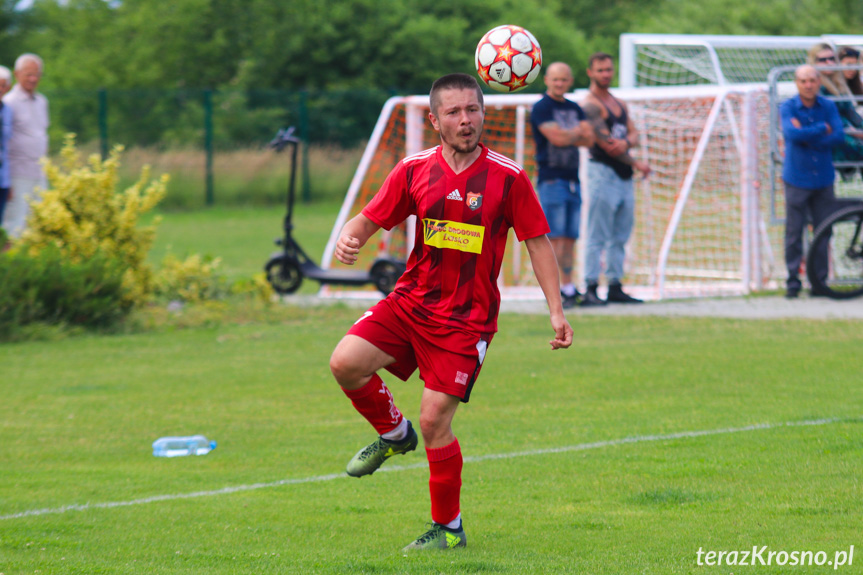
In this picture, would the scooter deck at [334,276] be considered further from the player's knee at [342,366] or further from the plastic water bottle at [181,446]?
the player's knee at [342,366]

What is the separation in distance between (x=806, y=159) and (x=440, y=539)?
810cm

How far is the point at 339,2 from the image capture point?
3438cm

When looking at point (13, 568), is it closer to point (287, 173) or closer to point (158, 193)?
point (158, 193)

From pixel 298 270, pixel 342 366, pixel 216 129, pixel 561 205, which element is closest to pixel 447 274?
pixel 342 366

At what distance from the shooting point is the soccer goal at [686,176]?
12750 mm

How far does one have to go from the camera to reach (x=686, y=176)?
12.8m

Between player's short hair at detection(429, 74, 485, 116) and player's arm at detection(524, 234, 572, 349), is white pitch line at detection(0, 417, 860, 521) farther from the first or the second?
player's short hair at detection(429, 74, 485, 116)

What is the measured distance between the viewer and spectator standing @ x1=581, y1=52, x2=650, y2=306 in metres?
11.4

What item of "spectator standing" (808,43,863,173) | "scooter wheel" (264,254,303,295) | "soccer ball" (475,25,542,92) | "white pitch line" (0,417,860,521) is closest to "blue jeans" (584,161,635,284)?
"spectator standing" (808,43,863,173)

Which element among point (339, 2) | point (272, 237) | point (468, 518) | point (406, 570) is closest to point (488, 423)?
point (468, 518)

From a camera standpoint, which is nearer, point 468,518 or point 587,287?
point 468,518

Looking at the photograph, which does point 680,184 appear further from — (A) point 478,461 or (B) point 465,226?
(B) point 465,226

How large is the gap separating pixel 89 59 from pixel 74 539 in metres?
31.9

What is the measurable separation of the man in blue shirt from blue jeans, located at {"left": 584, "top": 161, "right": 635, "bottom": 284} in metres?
1.65
